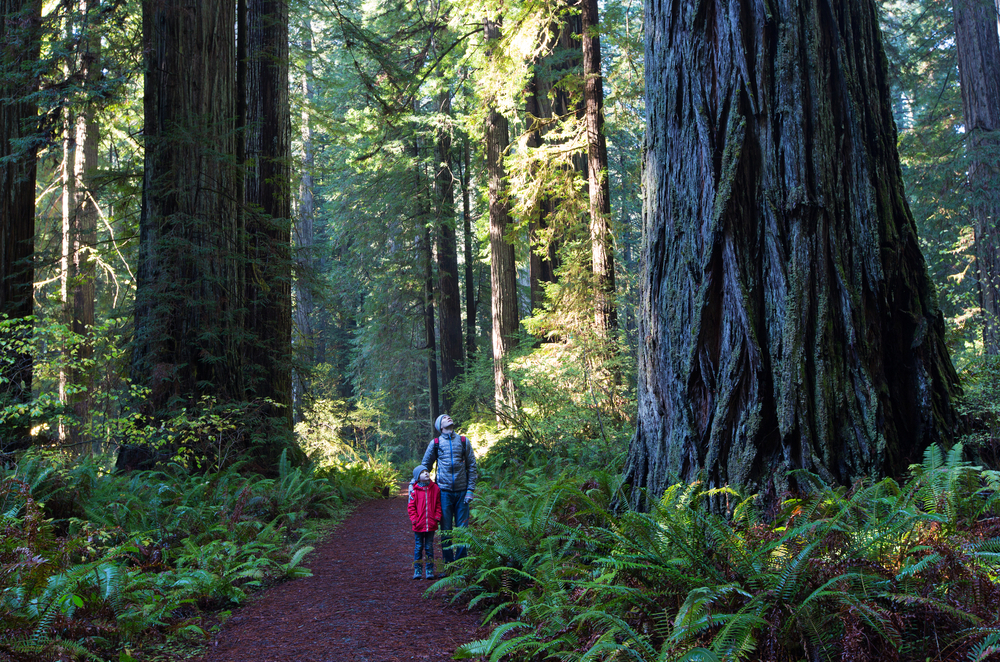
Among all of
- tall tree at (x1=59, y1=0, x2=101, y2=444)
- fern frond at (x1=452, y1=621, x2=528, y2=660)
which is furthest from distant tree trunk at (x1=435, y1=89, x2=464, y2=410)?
fern frond at (x1=452, y1=621, x2=528, y2=660)

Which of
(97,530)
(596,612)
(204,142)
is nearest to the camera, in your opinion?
(596,612)

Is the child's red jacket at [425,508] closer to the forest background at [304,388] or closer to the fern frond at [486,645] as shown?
the forest background at [304,388]

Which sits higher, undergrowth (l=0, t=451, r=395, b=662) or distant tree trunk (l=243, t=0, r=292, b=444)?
distant tree trunk (l=243, t=0, r=292, b=444)

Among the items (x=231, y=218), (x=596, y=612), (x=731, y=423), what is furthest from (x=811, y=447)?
(x=231, y=218)

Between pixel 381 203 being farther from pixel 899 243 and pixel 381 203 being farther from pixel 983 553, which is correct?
pixel 983 553

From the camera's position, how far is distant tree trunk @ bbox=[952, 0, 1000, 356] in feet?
40.0

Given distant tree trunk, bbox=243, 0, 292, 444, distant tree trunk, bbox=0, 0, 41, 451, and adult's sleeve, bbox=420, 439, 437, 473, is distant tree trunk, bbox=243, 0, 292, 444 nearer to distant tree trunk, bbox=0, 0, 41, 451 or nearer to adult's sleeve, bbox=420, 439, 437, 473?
distant tree trunk, bbox=0, 0, 41, 451

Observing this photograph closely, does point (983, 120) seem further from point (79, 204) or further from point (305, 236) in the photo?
point (305, 236)

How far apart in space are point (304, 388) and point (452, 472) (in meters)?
5.82

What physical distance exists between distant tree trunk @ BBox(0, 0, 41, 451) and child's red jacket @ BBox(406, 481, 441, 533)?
491 centimetres

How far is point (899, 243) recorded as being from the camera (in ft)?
14.6

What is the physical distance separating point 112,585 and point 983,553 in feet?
16.0

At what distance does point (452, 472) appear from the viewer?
20.5ft

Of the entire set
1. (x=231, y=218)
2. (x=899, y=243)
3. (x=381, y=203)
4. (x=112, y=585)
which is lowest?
(x=112, y=585)
